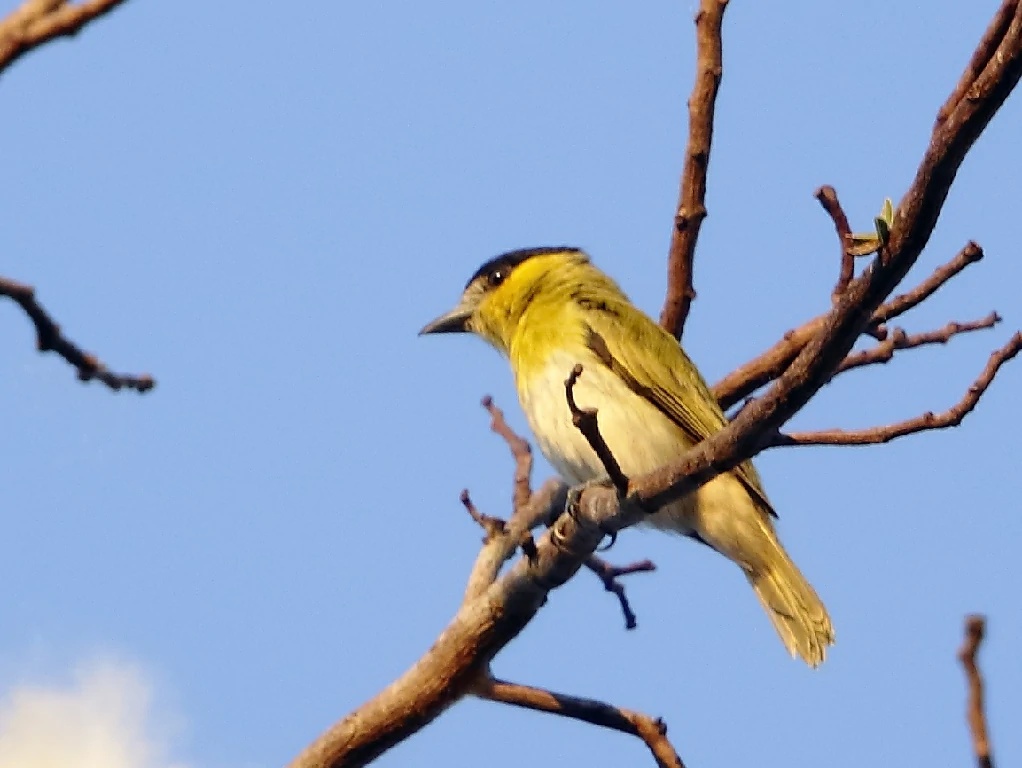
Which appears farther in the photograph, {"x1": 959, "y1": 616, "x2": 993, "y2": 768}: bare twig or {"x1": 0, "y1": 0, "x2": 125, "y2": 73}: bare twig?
{"x1": 0, "y1": 0, "x2": 125, "y2": 73}: bare twig

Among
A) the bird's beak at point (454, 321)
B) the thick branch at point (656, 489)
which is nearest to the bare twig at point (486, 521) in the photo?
the thick branch at point (656, 489)

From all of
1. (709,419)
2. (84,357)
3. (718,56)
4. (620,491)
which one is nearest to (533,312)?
(709,419)

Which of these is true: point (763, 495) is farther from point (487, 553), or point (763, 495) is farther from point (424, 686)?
point (424, 686)

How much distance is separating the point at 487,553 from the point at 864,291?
260 cm

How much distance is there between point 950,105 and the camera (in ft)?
10.4

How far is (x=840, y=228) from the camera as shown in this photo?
138 inches

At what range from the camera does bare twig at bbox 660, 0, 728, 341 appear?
6.16 m

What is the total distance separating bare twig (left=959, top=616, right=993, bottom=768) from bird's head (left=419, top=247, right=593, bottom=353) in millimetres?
5335

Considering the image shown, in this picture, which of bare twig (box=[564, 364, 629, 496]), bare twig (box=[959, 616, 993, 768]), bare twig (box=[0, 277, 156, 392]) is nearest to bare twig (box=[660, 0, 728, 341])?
bare twig (box=[564, 364, 629, 496])

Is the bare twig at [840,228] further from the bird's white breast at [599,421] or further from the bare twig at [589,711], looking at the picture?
the bird's white breast at [599,421]

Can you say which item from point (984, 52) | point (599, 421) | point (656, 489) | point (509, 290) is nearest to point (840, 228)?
point (984, 52)

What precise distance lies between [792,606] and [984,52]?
11.7ft

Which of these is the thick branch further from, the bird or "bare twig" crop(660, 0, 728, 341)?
"bare twig" crop(660, 0, 728, 341)

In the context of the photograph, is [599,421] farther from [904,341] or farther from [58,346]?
[58,346]
